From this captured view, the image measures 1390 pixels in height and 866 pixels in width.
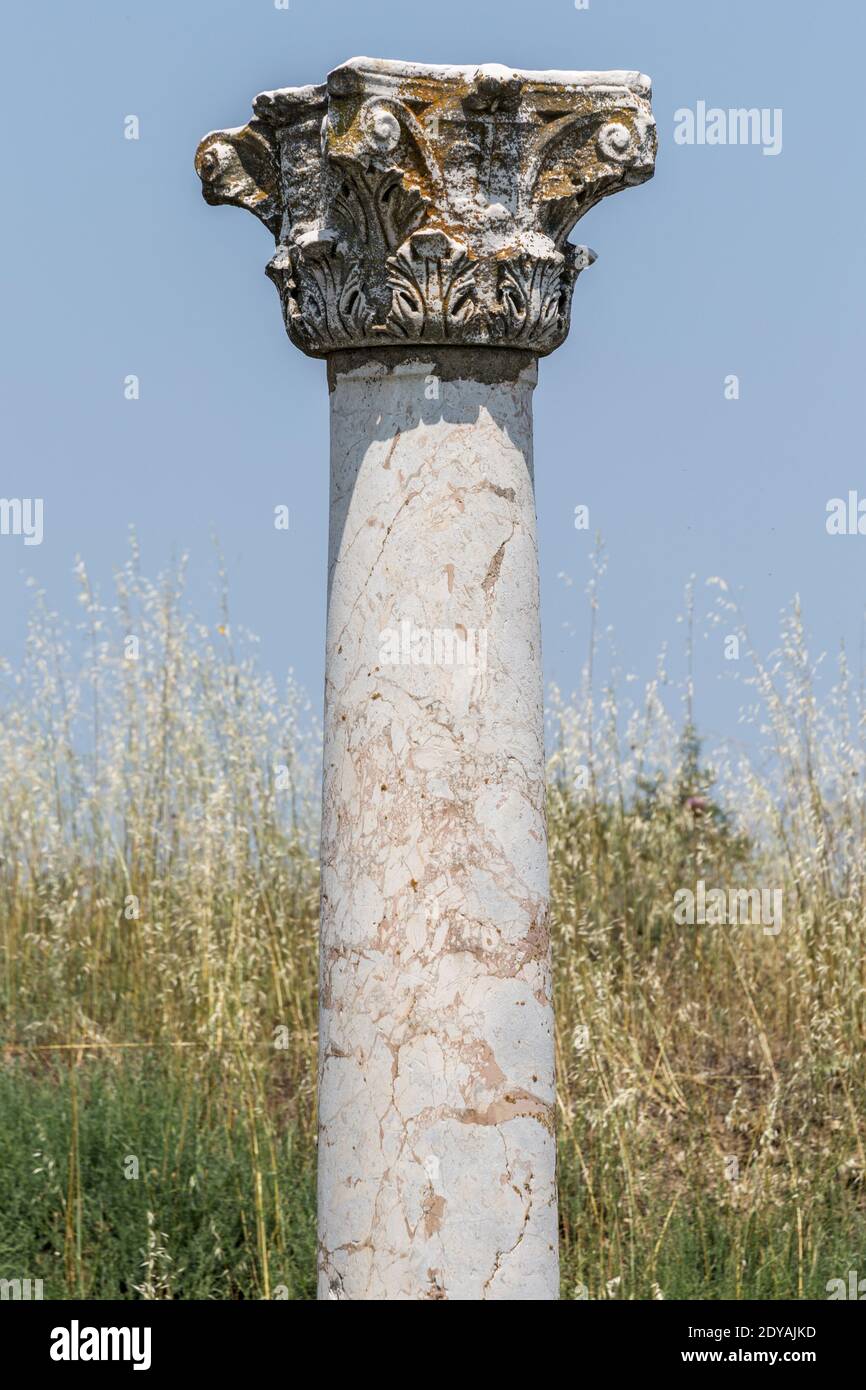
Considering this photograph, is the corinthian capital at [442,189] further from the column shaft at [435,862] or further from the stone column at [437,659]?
the column shaft at [435,862]

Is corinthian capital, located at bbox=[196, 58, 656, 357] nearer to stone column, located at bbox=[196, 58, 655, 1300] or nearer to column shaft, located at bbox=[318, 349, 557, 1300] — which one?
stone column, located at bbox=[196, 58, 655, 1300]

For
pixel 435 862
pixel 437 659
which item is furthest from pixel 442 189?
pixel 435 862

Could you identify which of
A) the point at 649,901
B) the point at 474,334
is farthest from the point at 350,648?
the point at 649,901

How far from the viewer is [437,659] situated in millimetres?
3146

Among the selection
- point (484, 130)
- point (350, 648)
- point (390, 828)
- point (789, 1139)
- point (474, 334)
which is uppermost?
point (484, 130)

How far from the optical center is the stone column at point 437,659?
310 centimetres

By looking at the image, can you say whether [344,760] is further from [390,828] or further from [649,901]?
[649,901]

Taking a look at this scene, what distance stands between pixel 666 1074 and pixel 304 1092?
4.02 ft

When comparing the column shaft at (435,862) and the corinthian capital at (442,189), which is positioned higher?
the corinthian capital at (442,189)

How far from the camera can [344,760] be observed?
322 cm

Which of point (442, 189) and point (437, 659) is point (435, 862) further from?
point (442, 189)

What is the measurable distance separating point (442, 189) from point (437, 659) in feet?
2.78

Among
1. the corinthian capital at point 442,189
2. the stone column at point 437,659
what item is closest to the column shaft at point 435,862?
the stone column at point 437,659

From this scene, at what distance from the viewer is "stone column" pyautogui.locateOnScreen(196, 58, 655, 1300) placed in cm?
310
